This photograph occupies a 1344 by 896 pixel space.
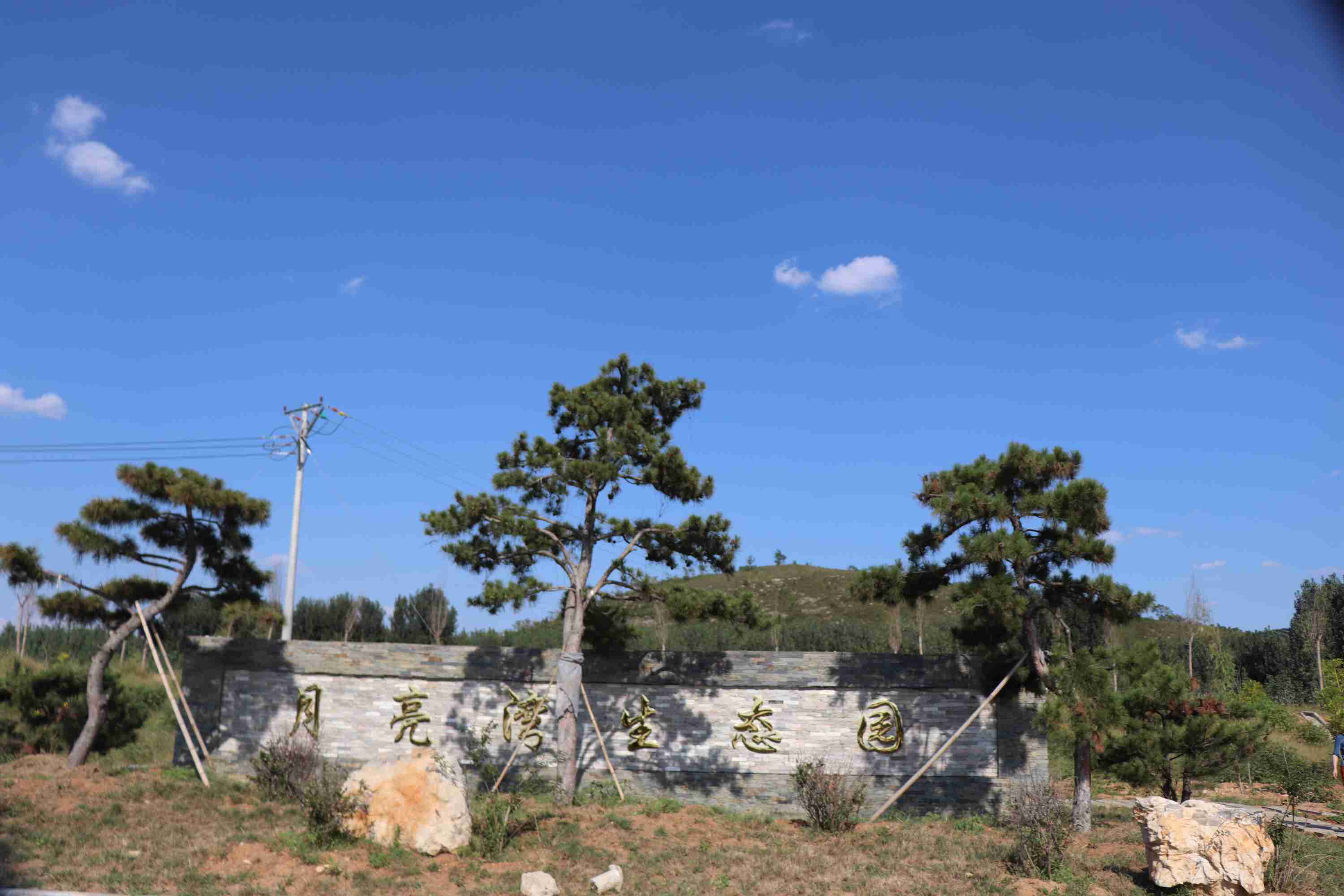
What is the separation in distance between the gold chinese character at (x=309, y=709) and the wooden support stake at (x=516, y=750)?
336cm

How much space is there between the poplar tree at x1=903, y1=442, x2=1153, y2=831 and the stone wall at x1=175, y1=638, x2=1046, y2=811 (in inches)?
50.4

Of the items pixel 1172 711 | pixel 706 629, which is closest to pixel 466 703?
pixel 1172 711

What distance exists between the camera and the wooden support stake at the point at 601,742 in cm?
1436

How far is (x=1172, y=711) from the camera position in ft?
43.2

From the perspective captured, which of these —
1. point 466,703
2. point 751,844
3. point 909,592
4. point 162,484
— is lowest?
point 751,844

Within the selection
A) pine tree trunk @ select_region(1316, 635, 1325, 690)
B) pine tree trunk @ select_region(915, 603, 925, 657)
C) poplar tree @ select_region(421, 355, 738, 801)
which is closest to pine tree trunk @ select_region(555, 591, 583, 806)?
poplar tree @ select_region(421, 355, 738, 801)

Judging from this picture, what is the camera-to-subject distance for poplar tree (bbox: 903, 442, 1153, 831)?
1329 centimetres

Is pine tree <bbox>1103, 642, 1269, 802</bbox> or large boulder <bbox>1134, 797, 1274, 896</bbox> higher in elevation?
pine tree <bbox>1103, 642, 1269, 802</bbox>

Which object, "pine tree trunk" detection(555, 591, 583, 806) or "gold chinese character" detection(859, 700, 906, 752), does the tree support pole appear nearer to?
"pine tree trunk" detection(555, 591, 583, 806)

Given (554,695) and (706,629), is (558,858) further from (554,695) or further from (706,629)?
(706,629)

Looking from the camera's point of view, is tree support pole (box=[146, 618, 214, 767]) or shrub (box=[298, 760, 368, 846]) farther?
tree support pole (box=[146, 618, 214, 767])

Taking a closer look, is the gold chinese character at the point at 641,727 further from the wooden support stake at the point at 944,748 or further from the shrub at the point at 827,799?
the wooden support stake at the point at 944,748

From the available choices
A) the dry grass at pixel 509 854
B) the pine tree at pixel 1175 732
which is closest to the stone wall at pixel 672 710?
the dry grass at pixel 509 854

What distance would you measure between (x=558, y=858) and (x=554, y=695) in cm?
441
